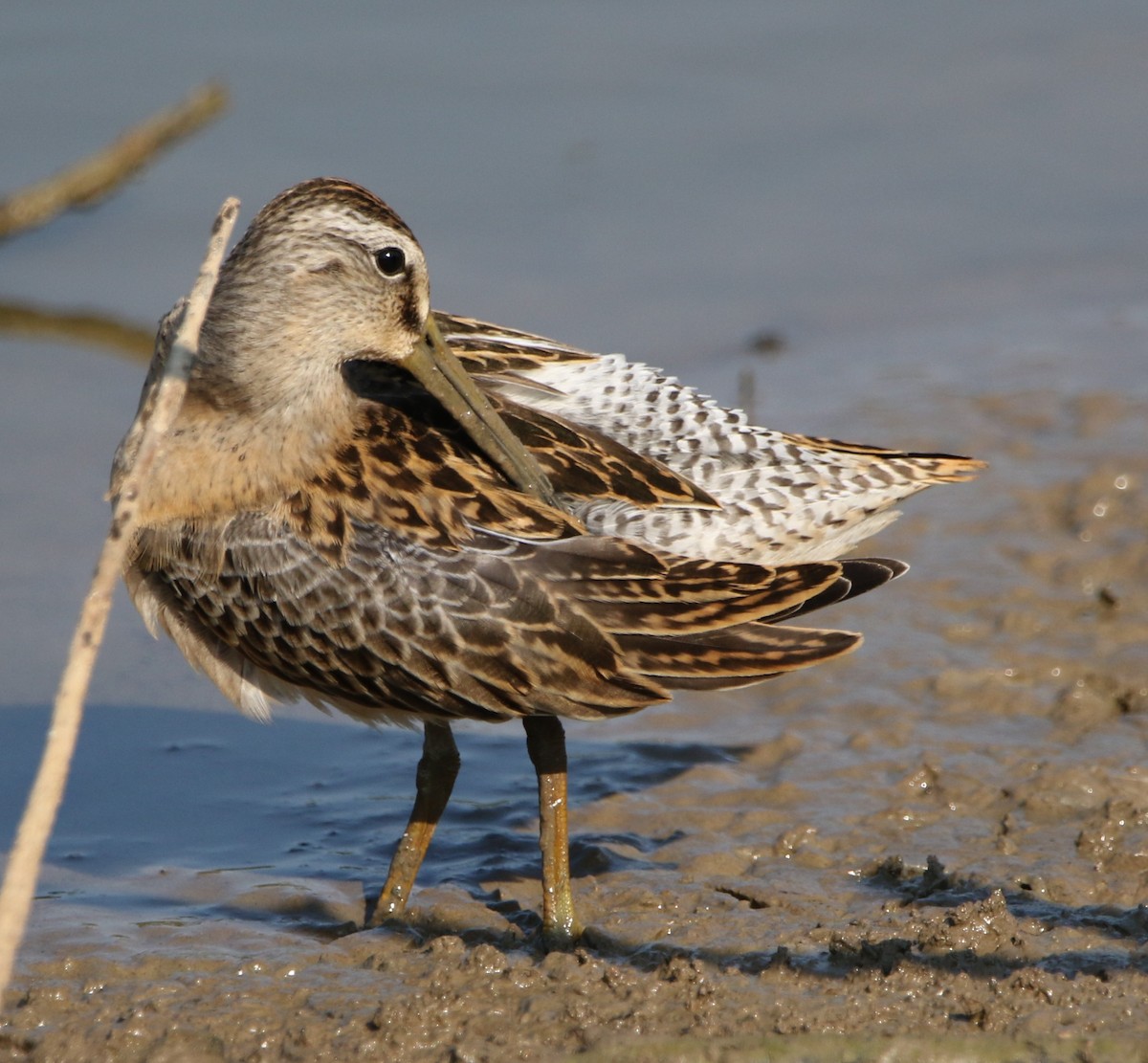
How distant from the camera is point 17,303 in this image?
365 inches

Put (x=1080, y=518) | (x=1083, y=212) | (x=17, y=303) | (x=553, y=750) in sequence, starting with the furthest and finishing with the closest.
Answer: (x=1083, y=212) < (x=17, y=303) < (x=1080, y=518) < (x=553, y=750)

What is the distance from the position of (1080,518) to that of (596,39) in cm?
642

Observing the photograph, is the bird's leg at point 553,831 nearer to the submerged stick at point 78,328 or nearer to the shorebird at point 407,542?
the shorebird at point 407,542

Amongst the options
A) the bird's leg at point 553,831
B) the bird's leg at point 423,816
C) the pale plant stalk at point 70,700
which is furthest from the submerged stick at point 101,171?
the pale plant stalk at point 70,700

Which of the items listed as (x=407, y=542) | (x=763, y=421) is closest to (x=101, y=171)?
(x=763, y=421)

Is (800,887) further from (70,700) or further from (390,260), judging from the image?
(70,700)

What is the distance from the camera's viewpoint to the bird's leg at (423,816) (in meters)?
4.88

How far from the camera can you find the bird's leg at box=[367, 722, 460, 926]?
4875mm

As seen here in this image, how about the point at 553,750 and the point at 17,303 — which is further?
the point at 17,303

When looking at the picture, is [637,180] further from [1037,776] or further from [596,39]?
[1037,776]

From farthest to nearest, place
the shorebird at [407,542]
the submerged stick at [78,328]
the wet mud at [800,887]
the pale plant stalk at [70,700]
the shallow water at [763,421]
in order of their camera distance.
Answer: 1. the submerged stick at [78,328]
2. the shorebird at [407,542]
3. the shallow water at [763,421]
4. the wet mud at [800,887]
5. the pale plant stalk at [70,700]

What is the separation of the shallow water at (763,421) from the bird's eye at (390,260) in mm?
1789

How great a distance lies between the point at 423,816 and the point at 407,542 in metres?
1.01

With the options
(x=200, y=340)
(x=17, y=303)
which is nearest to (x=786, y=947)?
(x=200, y=340)
